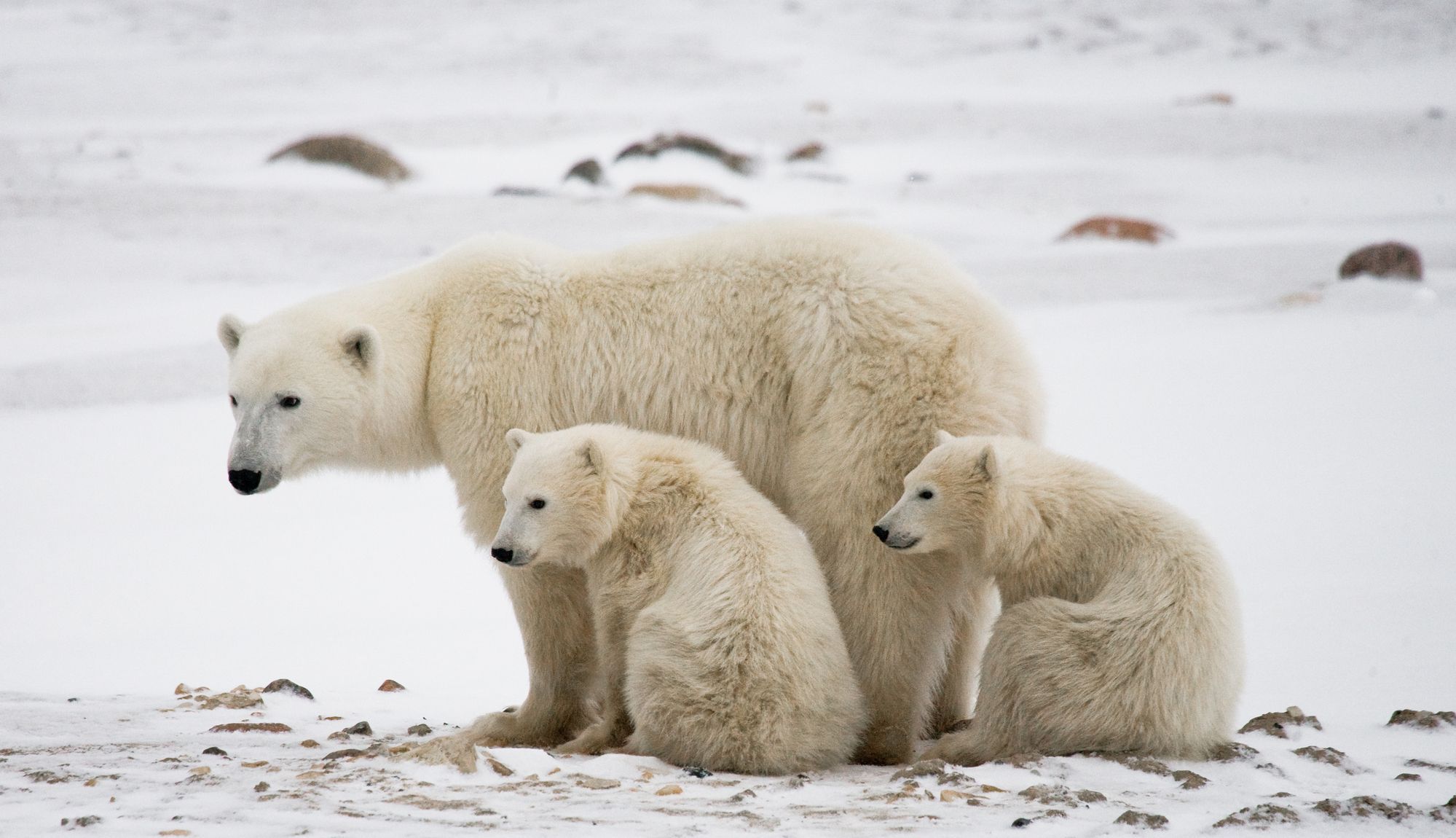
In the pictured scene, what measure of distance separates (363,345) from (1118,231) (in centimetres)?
1599

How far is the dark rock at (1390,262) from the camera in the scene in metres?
15.4

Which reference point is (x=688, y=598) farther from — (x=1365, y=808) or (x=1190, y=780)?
(x=1365, y=808)

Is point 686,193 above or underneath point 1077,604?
above

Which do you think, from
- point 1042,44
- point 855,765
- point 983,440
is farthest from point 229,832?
point 1042,44

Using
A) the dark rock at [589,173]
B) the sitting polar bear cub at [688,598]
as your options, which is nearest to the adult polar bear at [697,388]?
the sitting polar bear cub at [688,598]

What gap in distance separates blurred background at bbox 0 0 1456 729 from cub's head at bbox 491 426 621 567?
1661 mm

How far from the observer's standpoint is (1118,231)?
19578 millimetres

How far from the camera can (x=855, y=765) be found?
4988 mm

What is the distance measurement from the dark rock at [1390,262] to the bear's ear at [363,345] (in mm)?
13331

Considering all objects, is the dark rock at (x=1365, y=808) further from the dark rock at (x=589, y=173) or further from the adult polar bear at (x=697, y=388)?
the dark rock at (x=589, y=173)

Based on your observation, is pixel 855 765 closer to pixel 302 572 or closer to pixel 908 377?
pixel 908 377

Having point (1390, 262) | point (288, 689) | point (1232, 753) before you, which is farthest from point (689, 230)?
point (1232, 753)

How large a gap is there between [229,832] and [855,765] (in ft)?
7.38

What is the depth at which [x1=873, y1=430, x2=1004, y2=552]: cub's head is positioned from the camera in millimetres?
4684
